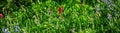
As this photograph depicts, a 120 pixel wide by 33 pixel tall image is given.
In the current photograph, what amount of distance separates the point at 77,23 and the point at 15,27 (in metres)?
0.89

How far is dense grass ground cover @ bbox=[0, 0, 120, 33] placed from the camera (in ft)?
14.8

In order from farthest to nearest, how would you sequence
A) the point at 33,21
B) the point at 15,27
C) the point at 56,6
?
the point at 56,6 < the point at 33,21 < the point at 15,27

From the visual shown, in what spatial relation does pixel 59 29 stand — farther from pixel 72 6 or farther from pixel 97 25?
pixel 72 6

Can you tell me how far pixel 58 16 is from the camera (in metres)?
5.02

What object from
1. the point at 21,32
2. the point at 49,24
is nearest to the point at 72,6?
the point at 49,24

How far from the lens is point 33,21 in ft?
15.9

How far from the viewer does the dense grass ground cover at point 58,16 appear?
4520 mm

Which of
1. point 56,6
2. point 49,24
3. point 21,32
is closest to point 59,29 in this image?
point 49,24

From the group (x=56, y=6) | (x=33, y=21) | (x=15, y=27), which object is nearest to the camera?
(x=15, y=27)

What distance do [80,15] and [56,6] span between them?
0.51 m

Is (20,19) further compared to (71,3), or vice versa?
(71,3)

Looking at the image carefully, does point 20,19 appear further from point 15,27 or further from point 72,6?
point 72,6

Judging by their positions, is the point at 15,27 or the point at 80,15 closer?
the point at 15,27

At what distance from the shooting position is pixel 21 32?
14.5ft
